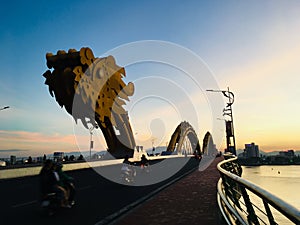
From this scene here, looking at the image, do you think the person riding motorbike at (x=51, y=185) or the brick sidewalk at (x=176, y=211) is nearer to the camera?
the brick sidewalk at (x=176, y=211)

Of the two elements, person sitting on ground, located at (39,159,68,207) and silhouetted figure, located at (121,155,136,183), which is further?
silhouetted figure, located at (121,155,136,183)

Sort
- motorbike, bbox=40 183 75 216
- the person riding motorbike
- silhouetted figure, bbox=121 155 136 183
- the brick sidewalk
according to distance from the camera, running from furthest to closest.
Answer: silhouetted figure, bbox=121 155 136 183 → the person riding motorbike → motorbike, bbox=40 183 75 216 → the brick sidewalk

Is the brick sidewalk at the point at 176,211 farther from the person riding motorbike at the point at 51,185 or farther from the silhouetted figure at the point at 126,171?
the silhouetted figure at the point at 126,171

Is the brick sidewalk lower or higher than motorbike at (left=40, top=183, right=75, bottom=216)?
lower

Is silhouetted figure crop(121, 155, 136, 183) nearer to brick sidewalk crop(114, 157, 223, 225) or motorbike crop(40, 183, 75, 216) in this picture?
brick sidewalk crop(114, 157, 223, 225)

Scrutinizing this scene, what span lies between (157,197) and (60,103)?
20.5 metres

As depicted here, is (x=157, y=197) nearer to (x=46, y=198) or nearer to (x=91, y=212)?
(x=91, y=212)

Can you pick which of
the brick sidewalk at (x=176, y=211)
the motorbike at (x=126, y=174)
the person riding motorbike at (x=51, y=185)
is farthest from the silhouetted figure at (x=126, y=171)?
the person riding motorbike at (x=51, y=185)

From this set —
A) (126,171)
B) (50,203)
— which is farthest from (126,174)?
(50,203)

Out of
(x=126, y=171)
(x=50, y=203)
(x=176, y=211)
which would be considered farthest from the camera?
(x=126, y=171)

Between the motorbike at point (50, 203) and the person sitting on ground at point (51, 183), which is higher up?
the person sitting on ground at point (51, 183)

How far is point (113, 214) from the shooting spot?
8242 mm

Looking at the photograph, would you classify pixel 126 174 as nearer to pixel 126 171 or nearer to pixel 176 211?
pixel 126 171

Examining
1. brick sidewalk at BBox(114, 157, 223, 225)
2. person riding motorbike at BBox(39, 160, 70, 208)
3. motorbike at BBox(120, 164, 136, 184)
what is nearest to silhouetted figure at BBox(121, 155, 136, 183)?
motorbike at BBox(120, 164, 136, 184)
